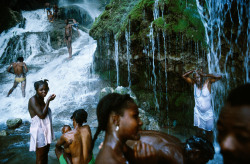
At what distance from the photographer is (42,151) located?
3432 millimetres

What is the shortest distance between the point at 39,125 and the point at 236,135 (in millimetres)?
3530

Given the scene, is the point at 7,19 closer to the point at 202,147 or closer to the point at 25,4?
the point at 25,4

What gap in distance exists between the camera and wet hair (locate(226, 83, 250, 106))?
0.75 m

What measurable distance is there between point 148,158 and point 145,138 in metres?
0.28

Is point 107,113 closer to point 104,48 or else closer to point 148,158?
point 148,158

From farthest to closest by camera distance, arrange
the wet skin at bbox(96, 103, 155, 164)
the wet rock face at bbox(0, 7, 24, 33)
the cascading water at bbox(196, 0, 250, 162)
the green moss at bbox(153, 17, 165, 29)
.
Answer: the wet rock face at bbox(0, 7, 24, 33), the green moss at bbox(153, 17, 165, 29), the cascading water at bbox(196, 0, 250, 162), the wet skin at bbox(96, 103, 155, 164)

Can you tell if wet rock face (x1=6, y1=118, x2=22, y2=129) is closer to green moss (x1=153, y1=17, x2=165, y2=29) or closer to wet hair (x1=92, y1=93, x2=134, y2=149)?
green moss (x1=153, y1=17, x2=165, y2=29)

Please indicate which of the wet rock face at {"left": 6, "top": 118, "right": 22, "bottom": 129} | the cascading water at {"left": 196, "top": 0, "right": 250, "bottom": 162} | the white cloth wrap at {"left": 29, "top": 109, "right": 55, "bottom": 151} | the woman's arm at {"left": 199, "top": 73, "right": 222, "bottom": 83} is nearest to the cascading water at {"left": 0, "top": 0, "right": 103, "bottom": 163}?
the wet rock face at {"left": 6, "top": 118, "right": 22, "bottom": 129}

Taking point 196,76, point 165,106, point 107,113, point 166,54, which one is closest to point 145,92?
point 165,106

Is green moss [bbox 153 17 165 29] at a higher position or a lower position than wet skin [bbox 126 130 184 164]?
higher

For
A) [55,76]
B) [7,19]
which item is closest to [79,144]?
[55,76]

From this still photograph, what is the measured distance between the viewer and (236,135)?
2.41 ft

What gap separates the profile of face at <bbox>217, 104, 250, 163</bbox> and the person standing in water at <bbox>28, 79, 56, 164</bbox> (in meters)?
3.36

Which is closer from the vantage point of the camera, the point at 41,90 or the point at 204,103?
the point at 41,90
